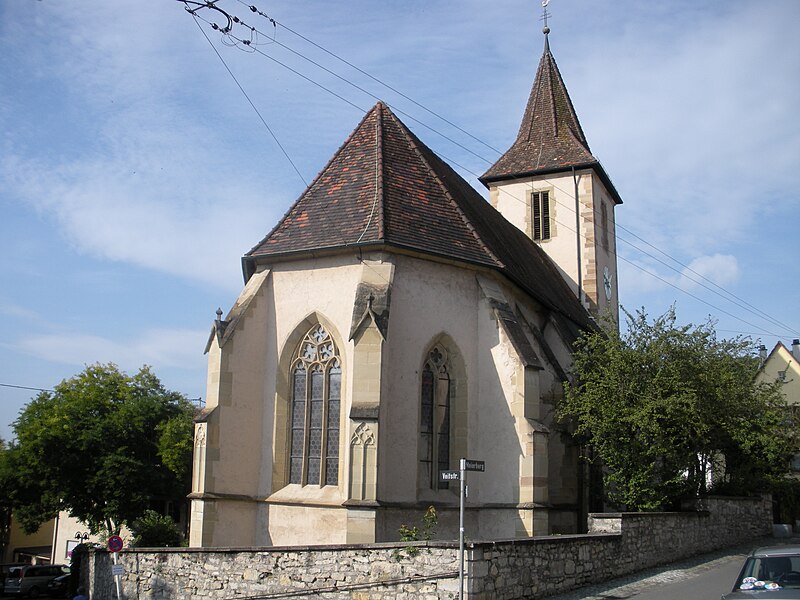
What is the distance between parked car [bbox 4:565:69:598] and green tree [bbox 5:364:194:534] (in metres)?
1.95

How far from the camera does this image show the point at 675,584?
13.6 meters

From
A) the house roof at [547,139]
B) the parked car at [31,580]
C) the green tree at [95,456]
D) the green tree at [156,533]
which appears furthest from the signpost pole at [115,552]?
the house roof at [547,139]

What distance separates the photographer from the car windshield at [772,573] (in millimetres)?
8320

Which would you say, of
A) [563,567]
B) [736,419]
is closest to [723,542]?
[736,419]

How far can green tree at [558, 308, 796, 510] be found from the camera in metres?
17.4

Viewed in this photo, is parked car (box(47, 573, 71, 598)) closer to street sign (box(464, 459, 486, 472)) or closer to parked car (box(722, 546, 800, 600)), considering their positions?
street sign (box(464, 459, 486, 472))

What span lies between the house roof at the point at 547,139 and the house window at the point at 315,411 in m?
15.9

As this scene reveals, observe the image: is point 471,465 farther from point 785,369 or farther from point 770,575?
point 785,369

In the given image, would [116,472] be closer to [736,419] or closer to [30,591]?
[30,591]

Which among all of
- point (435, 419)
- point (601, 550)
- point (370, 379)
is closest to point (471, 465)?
point (601, 550)

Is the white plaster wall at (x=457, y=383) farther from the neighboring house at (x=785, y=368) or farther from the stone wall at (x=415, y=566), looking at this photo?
the neighboring house at (x=785, y=368)

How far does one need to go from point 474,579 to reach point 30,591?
26832mm

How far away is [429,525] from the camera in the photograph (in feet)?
46.1

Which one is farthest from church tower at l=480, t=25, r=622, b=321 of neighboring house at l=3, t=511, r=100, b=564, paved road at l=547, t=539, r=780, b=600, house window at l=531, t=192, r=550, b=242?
neighboring house at l=3, t=511, r=100, b=564
